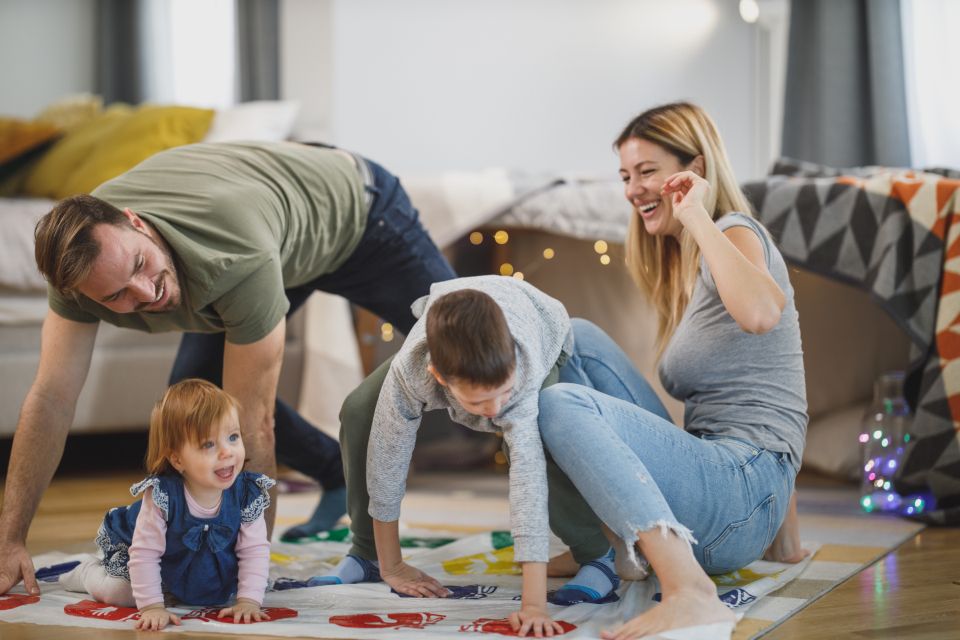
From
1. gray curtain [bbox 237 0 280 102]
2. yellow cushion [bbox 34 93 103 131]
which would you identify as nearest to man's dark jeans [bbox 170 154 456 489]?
yellow cushion [bbox 34 93 103 131]

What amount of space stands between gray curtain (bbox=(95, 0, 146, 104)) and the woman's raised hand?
10.4ft

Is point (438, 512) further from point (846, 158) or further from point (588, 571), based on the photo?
→ point (846, 158)

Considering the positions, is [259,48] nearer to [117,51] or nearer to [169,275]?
[117,51]

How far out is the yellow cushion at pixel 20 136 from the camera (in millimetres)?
3086

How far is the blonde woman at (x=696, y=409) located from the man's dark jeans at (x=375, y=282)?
380 millimetres

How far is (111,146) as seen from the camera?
3055 millimetres

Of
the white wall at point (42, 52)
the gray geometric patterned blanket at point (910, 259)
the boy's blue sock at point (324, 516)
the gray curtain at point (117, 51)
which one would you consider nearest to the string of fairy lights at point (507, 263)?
the gray geometric patterned blanket at point (910, 259)

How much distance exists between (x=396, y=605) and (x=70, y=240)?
2.07ft

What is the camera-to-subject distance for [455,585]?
164cm

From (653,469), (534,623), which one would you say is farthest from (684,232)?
(534,623)

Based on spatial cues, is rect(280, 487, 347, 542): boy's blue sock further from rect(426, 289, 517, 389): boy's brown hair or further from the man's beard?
rect(426, 289, 517, 389): boy's brown hair

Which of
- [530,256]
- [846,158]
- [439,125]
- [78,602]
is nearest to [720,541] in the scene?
[78,602]

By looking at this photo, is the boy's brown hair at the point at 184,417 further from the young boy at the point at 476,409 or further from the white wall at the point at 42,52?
the white wall at the point at 42,52

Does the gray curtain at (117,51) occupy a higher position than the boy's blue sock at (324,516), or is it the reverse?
the gray curtain at (117,51)
